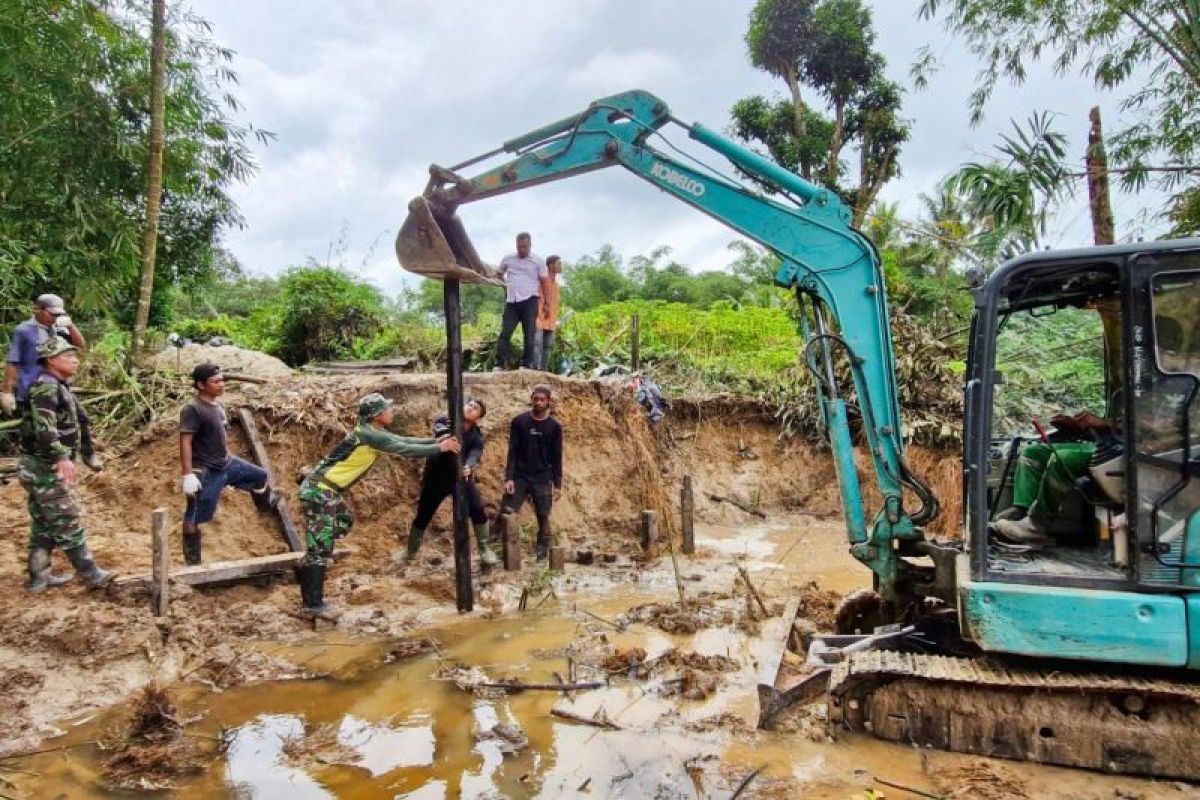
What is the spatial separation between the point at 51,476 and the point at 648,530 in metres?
5.65

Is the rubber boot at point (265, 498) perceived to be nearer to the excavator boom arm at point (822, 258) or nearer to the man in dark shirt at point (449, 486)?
the man in dark shirt at point (449, 486)

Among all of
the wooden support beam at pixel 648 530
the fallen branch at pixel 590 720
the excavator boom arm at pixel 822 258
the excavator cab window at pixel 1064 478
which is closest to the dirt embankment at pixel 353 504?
the wooden support beam at pixel 648 530

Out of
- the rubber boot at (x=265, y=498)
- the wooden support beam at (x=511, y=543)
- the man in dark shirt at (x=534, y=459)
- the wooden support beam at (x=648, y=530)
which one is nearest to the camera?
the rubber boot at (x=265, y=498)

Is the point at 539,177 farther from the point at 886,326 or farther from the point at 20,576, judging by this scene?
the point at 20,576

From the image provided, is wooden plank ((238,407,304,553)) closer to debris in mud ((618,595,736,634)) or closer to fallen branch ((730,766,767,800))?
debris in mud ((618,595,736,634))

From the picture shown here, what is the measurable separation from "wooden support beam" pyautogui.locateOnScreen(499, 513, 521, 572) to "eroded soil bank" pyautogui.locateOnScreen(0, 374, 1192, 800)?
15 centimetres

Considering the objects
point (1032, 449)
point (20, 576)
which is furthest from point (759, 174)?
point (20, 576)

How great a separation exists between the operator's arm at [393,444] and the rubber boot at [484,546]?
1.76 metres

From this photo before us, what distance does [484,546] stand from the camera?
7875 mm

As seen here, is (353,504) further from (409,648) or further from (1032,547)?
(1032,547)

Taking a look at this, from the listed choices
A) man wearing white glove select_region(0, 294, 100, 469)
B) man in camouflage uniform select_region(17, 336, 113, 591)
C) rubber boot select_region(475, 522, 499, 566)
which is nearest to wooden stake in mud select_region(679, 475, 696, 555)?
rubber boot select_region(475, 522, 499, 566)

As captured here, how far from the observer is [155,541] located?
546cm

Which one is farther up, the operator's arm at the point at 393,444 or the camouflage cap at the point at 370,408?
the camouflage cap at the point at 370,408

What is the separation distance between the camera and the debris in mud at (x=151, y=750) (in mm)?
3828
